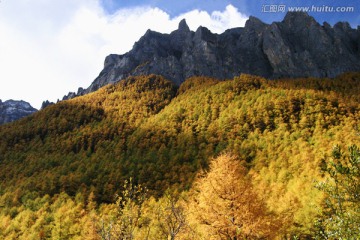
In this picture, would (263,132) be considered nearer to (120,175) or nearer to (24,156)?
(120,175)

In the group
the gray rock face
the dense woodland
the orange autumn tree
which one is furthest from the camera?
the gray rock face

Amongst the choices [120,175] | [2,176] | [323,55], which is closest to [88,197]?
[120,175]

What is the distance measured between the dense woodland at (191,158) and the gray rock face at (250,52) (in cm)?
891

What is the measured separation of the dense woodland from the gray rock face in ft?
29.2

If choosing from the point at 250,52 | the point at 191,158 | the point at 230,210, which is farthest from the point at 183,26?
the point at 230,210

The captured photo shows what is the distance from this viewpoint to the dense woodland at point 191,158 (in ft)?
68.0

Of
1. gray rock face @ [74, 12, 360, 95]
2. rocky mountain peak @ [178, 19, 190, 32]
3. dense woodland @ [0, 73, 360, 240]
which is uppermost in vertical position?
rocky mountain peak @ [178, 19, 190, 32]

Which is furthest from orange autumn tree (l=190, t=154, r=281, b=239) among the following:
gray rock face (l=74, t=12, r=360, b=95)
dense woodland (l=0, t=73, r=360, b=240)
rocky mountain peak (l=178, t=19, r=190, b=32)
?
rocky mountain peak (l=178, t=19, r=190, b=32)

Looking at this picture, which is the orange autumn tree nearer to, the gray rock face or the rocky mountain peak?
the gray rock face

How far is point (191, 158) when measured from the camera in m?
92.3

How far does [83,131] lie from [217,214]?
12561cm

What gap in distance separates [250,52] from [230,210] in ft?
512

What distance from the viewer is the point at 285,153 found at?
74.1 m

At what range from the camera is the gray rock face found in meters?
143
